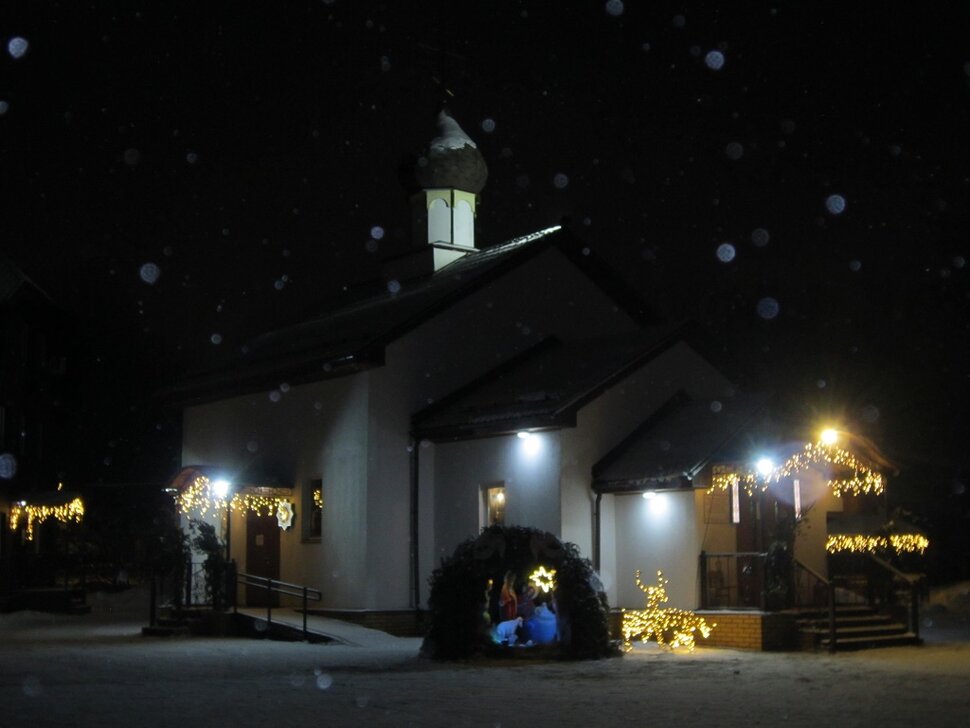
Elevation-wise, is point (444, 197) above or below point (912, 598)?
above

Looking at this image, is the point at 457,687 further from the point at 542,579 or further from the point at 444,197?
the point at 444,197

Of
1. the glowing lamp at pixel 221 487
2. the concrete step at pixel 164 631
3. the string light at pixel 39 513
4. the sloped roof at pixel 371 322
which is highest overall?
the sloped roof at pixel 371 322

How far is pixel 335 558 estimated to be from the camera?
25.9 meters

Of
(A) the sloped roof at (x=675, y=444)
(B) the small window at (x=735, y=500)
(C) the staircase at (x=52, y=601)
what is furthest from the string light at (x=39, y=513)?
(B) the small window at (x=735, y=500)

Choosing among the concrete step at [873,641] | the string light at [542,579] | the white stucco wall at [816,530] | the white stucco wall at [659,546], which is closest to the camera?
the string light at [542,579]

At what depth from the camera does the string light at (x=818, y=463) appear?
2183 cm

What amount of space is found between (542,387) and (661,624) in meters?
5.26

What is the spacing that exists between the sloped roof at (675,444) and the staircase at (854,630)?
2.99 meters

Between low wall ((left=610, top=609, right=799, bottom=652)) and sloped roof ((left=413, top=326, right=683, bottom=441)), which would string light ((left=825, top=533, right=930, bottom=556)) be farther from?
sloped roof ((left=413, top=326, right=683, bottom=441))

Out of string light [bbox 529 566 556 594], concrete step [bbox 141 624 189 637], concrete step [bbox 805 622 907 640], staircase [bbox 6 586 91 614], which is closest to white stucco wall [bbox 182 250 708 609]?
concrete step [bbox 141 624 189 637]

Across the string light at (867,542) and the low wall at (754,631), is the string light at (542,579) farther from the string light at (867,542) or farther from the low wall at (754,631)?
the string light at (867,542)

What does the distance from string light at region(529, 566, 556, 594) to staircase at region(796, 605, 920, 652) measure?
419 centimetres

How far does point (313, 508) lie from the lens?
2733cm

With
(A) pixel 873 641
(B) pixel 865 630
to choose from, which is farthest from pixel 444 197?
(A) pixel 873 641
